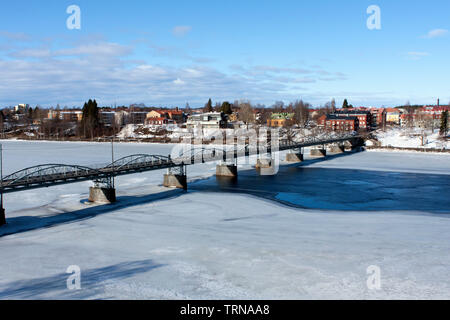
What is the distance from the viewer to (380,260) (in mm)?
19156

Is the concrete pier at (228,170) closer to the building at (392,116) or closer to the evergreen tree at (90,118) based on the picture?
the evergreen tree at (90,118)

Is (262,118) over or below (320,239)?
over

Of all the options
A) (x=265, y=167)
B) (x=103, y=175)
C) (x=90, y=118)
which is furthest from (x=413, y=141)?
(x=90, y=118)

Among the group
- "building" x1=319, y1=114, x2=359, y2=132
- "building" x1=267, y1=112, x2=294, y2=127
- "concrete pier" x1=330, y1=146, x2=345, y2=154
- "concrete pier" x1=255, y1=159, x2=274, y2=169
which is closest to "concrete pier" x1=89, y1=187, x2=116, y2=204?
"concrete pier" x1=255, y1=159, x2=274, y2=169

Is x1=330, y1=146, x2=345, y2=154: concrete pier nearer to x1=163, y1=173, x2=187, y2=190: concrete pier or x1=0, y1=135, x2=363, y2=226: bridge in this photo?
x1=0, y1=135, x2=363, y2=226: bridge

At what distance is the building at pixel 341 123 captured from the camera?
12500 cm

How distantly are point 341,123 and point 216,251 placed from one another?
113156 mm

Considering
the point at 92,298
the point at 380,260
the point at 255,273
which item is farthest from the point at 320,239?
the point at 92,298

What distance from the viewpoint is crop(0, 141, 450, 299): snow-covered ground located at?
15891mm

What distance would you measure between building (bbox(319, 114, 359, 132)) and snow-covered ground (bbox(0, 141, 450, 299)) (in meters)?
97.9

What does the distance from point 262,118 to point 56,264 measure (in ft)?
503

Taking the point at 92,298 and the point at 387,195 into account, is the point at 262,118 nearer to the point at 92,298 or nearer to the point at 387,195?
the point at 387,195

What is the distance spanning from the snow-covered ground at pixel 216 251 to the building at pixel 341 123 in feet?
321
